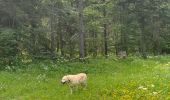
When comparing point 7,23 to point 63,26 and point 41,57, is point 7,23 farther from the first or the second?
point 63,26

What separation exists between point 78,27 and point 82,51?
22.5 ft

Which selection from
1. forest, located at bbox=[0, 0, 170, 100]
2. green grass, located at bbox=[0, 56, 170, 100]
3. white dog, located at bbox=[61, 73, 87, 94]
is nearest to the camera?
green grass, located at bbox=[0, 56, 170, 100]

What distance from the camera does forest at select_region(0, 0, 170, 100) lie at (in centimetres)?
1761

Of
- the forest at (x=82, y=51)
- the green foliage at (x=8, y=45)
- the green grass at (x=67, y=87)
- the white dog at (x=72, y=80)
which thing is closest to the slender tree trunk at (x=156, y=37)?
the forest at (x=82, y=51)

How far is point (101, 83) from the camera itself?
63.4 ft

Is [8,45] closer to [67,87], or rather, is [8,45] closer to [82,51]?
[82,51]

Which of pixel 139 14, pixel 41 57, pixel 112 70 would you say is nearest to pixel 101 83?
pixel 112 70

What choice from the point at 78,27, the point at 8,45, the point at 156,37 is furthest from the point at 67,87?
the point at 156,37

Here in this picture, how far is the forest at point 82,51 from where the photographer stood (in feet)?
57.8

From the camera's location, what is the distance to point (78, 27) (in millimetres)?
38906

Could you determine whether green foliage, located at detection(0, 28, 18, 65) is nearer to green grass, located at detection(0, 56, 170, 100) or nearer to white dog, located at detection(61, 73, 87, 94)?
green grass, located at detection(0, 56, 170, 100)

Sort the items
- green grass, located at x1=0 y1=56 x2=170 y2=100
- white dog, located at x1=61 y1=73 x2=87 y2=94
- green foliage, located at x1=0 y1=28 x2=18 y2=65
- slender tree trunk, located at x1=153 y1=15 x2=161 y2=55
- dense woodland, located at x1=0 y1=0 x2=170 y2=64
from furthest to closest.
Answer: slender tree trunk, located at x1=153 y1=15 x2=161 y2=55 → dense woodland, located at x1=0 y1=0 x2=170 y2=64 → green foliage, located at x1=0 y1=28 x2=18 y2=65 → white dog, located at x1=61 y1=73 x2=87 y2=94 → green grass, located at x1=0 y1=56 x2=170 y2=100

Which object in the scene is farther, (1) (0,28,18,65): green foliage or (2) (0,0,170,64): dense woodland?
(2) (0,0,170,64): dense woodland

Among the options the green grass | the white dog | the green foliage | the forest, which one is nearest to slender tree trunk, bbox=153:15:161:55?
the forest
